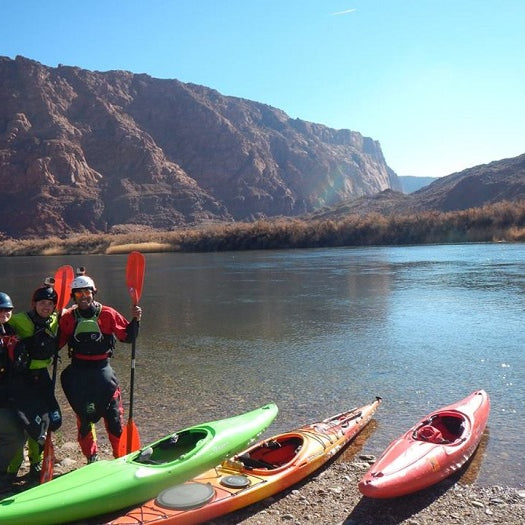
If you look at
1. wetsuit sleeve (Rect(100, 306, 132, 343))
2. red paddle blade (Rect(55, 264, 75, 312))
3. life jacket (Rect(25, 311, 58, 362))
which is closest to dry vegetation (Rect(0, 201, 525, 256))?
red paddle blade (Rect(55, 264, 75, 312))

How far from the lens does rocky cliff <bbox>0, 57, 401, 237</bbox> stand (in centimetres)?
12056

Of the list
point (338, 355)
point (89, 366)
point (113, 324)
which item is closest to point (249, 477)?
point (89, 366)

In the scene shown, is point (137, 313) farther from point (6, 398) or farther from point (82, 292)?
point (6, 398)

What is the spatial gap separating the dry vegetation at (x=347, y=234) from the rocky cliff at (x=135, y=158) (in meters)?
44.6

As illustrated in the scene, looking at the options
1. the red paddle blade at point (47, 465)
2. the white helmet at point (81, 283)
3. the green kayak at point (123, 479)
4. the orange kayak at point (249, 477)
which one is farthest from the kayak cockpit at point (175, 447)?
the white helmet at point (81, 283)

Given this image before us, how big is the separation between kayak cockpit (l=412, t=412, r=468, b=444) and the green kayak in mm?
2000

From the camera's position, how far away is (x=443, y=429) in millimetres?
6453

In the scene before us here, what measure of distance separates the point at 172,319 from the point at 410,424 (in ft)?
35.9

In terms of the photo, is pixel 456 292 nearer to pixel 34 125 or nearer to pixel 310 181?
pixel 34 125

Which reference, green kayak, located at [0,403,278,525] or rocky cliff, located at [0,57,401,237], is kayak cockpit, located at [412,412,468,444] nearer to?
green kayak, located at [0,403,278,525]

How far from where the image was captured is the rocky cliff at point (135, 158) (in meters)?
121

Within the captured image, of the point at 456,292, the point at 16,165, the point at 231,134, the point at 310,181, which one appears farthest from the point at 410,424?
the point at 310,181

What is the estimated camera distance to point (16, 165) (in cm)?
12150

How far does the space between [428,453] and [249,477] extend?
179 cm
